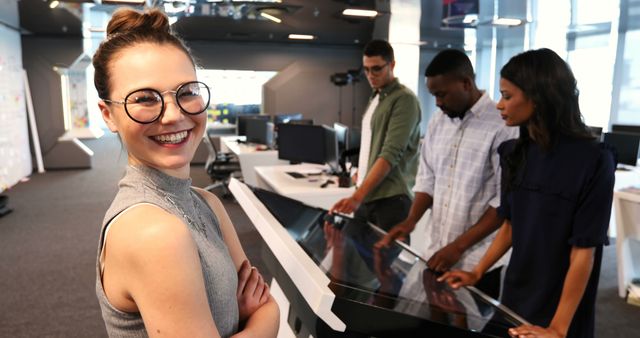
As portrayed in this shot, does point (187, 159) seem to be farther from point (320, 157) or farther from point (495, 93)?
point (495, 93)

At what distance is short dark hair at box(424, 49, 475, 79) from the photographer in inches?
79.0

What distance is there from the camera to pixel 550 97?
4.84 feet

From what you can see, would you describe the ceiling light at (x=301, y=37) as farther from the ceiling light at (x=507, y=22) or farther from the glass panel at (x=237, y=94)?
the ceiling light at (x=507, y=22)

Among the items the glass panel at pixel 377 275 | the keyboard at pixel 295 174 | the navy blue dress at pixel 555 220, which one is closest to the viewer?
the glass panel at pixel 377 275

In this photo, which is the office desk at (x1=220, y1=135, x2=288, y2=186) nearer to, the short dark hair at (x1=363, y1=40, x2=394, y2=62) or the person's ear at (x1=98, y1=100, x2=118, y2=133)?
the short dark hair at (x1=363, y1=40, x2=394, y2=62)

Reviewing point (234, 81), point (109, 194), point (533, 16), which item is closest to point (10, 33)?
point (109, 194)

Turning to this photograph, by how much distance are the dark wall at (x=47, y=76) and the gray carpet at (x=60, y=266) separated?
7.27ft

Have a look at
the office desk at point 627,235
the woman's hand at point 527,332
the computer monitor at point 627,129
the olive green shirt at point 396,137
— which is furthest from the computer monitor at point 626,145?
the woman's hand at point 527,332

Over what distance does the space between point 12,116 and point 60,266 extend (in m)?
5.62

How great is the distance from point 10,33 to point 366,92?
299 inches

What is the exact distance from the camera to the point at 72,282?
4012 mm

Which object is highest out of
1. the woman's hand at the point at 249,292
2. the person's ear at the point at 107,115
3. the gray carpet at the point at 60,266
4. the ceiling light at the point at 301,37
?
the ceiling light at the point at 301,37

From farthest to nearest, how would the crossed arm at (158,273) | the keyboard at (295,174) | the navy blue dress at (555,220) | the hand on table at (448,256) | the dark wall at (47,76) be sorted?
the dark wall at (47,76)
the keyboard at (295,174)
the hand on table at (448,256)
the navy blue dress at (555,220)
the crossed arm at (158,273)

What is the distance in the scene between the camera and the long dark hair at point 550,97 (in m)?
1.46
